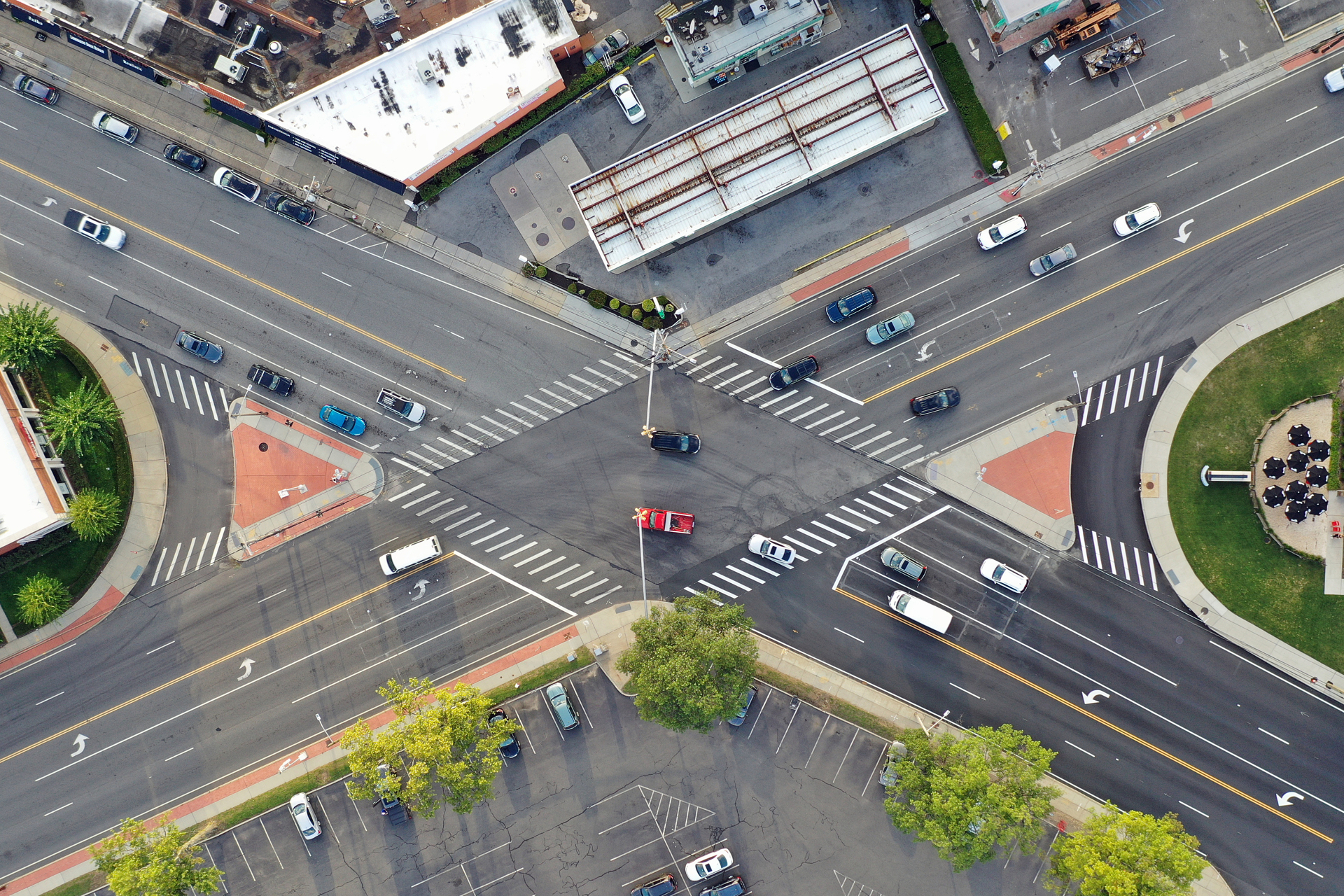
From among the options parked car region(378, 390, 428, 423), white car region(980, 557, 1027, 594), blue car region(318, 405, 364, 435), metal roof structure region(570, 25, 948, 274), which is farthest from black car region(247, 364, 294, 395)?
white car region(980, 557, 1027, 594)

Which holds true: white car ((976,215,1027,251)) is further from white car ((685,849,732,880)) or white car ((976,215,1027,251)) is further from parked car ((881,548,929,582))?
white car ((685,849,732,880))

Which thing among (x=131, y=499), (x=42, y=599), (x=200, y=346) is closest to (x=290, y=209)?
(x=200, y=346)

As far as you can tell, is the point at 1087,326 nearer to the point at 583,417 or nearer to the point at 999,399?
the point at 999,399

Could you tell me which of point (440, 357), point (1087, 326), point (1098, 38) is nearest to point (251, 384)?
point (440, 357)

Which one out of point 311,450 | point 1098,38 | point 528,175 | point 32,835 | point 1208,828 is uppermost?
point 528,175

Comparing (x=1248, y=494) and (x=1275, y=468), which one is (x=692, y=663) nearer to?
(x=1248, y=494)
